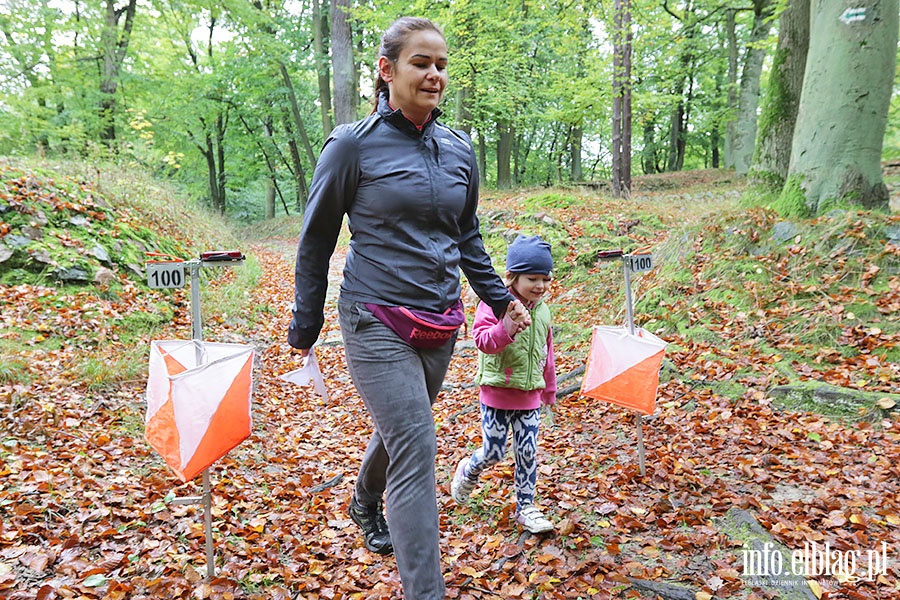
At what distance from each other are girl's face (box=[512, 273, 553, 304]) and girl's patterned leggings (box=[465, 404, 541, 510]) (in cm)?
67

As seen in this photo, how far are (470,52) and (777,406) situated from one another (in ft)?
46.7

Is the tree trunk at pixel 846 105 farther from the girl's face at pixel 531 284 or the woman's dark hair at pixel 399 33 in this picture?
the woman's dark hair at pixel 399 33

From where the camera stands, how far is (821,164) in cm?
597

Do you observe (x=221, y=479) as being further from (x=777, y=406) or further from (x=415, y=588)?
(x=777, y=406)

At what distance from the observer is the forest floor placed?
8.95 feet

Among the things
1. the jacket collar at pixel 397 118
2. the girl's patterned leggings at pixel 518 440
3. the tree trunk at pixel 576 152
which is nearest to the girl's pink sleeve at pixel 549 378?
the girl's patterned leggings at pixel 518 440

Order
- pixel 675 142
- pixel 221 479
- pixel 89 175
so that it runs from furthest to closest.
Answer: pixel 675 142 < pixel 89 175 < pixel 221 479

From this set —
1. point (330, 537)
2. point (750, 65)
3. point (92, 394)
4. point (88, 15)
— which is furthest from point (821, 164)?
point (88, 15)

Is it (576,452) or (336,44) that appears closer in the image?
(576,452)

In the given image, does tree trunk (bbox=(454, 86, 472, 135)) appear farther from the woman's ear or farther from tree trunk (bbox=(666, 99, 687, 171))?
the woman's ear

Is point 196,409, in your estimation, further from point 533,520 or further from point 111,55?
point 111,55

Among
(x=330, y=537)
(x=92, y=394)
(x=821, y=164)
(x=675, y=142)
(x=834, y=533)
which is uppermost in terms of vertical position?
(x=675, y=142)

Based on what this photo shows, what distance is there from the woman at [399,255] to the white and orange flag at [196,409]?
1.64ft

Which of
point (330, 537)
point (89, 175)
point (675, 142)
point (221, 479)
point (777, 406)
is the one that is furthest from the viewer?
point (675, 142)
